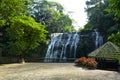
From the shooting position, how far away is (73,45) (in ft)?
112

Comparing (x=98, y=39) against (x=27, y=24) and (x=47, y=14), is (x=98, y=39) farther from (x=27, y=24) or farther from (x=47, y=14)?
(x=47, y=14)

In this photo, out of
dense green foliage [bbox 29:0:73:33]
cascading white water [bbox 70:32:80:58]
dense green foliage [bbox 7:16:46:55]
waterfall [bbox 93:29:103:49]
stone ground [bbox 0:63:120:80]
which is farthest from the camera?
dense green foliage [bbox 29:0:73:33]

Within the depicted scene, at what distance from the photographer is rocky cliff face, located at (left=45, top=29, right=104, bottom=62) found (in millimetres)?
33112

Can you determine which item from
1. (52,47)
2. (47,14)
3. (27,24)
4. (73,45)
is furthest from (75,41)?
(47,14)

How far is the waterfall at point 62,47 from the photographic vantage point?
33.6 metres

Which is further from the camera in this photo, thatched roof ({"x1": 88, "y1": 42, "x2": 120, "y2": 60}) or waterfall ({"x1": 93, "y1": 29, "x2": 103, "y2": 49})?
waterfall ({"x1": 93, "y1": 29, "x2": 103, "y2": 49})

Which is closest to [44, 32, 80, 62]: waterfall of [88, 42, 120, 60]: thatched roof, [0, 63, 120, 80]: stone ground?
[88, 42, 120, 60]: thatched roof

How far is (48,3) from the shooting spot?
49031 millimetres

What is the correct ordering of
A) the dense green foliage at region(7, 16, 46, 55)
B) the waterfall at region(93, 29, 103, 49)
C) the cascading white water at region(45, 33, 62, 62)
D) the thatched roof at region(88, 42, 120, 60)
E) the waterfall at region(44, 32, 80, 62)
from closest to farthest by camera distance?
1. the thatched roof at region(88, 42, 120, 60)
2. the dense green foliage at region(7, 16, 46, 55)
3. the waterfall at region(93, 29, 103, 49)
4. the waterfall at region(44, 32, 80, 62)
5. the cascading white water at region(45, 33, 62, 62)

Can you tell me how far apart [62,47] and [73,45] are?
1.82 meters

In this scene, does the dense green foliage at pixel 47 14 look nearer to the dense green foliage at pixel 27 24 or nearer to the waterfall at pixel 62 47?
the dense green foliage at pixel 27 24

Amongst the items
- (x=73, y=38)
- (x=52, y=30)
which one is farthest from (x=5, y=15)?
(x=52, y=30)

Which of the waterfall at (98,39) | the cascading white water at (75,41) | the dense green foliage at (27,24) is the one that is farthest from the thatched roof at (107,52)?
the cascading white water at (75,41)

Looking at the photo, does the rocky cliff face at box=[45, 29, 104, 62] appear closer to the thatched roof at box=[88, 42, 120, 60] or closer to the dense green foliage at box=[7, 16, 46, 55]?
the dense green foliage at box=[7, 16, 46, 55]
